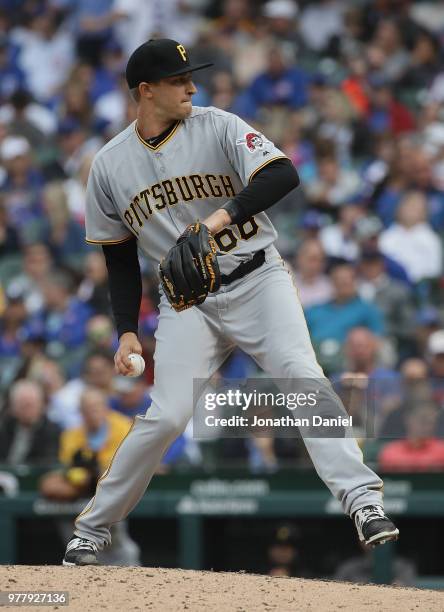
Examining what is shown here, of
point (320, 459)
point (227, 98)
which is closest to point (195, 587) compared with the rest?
point (320, 459)

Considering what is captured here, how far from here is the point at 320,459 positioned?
4.23 meters

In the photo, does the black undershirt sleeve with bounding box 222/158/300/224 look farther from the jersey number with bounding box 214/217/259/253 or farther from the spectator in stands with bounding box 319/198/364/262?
the spectator in stands with bounding box 319/198/364/262

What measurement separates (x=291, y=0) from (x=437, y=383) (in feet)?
19.9

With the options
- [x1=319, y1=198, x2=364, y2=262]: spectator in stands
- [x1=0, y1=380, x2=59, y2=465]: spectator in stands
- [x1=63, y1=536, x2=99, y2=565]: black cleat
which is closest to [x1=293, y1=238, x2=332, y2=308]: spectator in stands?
[x1=319, y1=198, x2=364, y2=262]: spectator in stands

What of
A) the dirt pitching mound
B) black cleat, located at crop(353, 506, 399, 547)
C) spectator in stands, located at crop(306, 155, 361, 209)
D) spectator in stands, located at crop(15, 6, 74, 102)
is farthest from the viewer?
spectator in stands, located at crop(15, 6, 74, 102)

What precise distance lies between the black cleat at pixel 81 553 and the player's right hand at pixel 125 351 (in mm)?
647

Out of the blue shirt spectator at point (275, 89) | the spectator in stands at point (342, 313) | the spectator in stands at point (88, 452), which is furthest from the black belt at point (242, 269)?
the blue shirt spectator at point (275, 89)

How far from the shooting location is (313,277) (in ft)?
28.3

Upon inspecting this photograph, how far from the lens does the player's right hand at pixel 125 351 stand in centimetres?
458

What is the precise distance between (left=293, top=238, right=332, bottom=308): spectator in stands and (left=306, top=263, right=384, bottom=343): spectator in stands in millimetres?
254

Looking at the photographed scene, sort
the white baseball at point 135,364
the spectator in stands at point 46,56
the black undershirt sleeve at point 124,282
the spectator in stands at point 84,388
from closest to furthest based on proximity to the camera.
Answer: the white baseball at point 135,364, the black undershirt sleeve at point 124,282, the spectator in stands at point 84,388, the spectator in stands at point 46,56

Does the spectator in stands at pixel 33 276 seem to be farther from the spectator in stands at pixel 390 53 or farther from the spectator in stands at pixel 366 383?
the spectator in stands at pixel 390 53

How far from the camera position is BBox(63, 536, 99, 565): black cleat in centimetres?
455

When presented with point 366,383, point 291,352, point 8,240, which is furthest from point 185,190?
point 8,240
